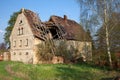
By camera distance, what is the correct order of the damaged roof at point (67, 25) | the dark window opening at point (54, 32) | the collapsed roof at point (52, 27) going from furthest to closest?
the dark window opening at point (54, 32) → the damaged roof at point (67, 25) → the collapsed roof at point (52, 27)

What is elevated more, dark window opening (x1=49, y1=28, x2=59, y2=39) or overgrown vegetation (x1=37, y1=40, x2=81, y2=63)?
dark window opening (x1=49, y1=28, x2=59, y2=39)

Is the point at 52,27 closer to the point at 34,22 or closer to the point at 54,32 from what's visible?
the point at 54,32

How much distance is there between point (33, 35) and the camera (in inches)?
1775

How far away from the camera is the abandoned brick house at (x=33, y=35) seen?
1795 inches

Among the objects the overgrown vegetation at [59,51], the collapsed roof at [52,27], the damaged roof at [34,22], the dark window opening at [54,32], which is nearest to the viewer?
the overgrown vegetation at [59,51]

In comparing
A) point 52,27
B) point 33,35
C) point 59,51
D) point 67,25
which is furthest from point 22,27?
point 67,25

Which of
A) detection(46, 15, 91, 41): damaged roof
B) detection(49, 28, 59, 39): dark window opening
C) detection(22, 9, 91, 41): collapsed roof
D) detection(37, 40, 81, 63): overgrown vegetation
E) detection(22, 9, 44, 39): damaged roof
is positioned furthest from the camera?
detection(49, 28, 59, 39): dark window opening

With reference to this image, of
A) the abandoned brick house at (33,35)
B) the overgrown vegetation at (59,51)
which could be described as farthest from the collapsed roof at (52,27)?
the overgrown vegetation at (59,51)

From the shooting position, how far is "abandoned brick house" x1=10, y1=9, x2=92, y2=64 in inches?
1795

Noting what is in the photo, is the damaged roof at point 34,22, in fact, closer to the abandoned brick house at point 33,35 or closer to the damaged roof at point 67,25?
the abandoned brick house at point 33,35

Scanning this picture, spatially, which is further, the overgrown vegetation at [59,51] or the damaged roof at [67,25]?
the damaged roof at [67,25]

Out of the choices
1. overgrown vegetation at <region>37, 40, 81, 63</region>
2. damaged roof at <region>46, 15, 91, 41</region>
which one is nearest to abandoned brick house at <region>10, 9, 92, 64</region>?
damaged roof at <region>46, 15, 91, 41</region>

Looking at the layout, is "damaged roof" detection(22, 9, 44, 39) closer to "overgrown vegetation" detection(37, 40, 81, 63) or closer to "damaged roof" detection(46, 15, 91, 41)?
"damaged roof" detection(46, 15, 91, 41)

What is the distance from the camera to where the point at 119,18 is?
3322 centimetres
